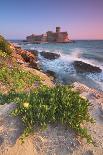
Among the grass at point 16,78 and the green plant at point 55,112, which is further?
the grass at point 16,78

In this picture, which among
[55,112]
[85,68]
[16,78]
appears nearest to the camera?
[55,112]

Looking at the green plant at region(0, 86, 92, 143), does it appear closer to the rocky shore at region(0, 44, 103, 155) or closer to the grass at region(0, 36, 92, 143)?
the grass at region(0, 36, 92, 143)

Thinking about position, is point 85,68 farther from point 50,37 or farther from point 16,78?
point 50,37

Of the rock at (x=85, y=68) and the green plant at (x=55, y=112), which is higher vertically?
the green plant at (x=55, y=112)

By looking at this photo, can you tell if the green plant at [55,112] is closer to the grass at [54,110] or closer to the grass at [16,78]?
the grass at [54,110]

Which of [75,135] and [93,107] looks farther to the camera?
[93,107]

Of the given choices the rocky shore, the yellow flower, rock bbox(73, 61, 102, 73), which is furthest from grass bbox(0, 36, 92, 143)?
rock bbox(73, 61, 102, 73)

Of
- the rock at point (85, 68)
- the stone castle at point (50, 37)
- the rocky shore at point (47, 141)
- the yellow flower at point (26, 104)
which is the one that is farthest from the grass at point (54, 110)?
the stone castle at point (50, 37)

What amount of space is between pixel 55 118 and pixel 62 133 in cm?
37

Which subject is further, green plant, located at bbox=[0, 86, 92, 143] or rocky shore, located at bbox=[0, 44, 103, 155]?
green plant, located at bbox=[0, 86, 92, 143]

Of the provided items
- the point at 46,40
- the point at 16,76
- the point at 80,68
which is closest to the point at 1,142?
the point at 16,76

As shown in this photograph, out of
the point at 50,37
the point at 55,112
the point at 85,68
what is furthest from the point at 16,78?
the point at 50,37

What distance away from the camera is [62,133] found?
22.2 feet

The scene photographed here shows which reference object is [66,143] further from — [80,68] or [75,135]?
[80,68]
